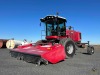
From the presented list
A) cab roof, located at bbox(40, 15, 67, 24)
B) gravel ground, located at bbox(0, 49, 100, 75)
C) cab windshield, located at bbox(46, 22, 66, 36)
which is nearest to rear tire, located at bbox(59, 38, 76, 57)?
cab windshield, located at bbox(46, 22, 66, 36)

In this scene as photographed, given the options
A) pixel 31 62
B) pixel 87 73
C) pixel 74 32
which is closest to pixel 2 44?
pixel 74 32

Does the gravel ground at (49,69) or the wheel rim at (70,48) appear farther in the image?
the wheel rim at (70,48)

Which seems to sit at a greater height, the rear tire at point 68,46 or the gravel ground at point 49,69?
the rear tire at point 68,46

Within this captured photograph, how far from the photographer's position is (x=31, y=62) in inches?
424

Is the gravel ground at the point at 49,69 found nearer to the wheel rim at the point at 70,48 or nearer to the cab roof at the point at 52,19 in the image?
the wheel rim at the point at 70,48

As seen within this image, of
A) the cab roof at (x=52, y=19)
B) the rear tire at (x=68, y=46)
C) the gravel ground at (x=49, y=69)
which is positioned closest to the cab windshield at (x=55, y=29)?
the cab roof at (x=52, y=19)

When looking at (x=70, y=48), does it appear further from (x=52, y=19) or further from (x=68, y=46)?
(x=52, y=19)

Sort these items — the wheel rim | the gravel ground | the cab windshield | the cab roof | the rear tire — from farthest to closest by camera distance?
the cab windshield
the cab roof
the wheel rim
the rear tire
the gravel ground

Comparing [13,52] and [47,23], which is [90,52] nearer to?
[47,23]

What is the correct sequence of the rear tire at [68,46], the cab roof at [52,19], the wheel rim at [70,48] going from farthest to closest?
the cab roof at [52,19] → the wheel rim at [70,48] → the rear tire at [68,46]

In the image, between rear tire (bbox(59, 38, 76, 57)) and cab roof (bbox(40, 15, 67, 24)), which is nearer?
rear tire (bbox(59, 38, 76, 57))

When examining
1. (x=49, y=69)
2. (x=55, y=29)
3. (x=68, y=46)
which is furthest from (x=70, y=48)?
(x=49, y=69)

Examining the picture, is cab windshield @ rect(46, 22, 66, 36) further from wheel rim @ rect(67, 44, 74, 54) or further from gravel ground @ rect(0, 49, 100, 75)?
gravel ground @ rect(0, 49, 100, 75)

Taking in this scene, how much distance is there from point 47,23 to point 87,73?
27.1 feet
